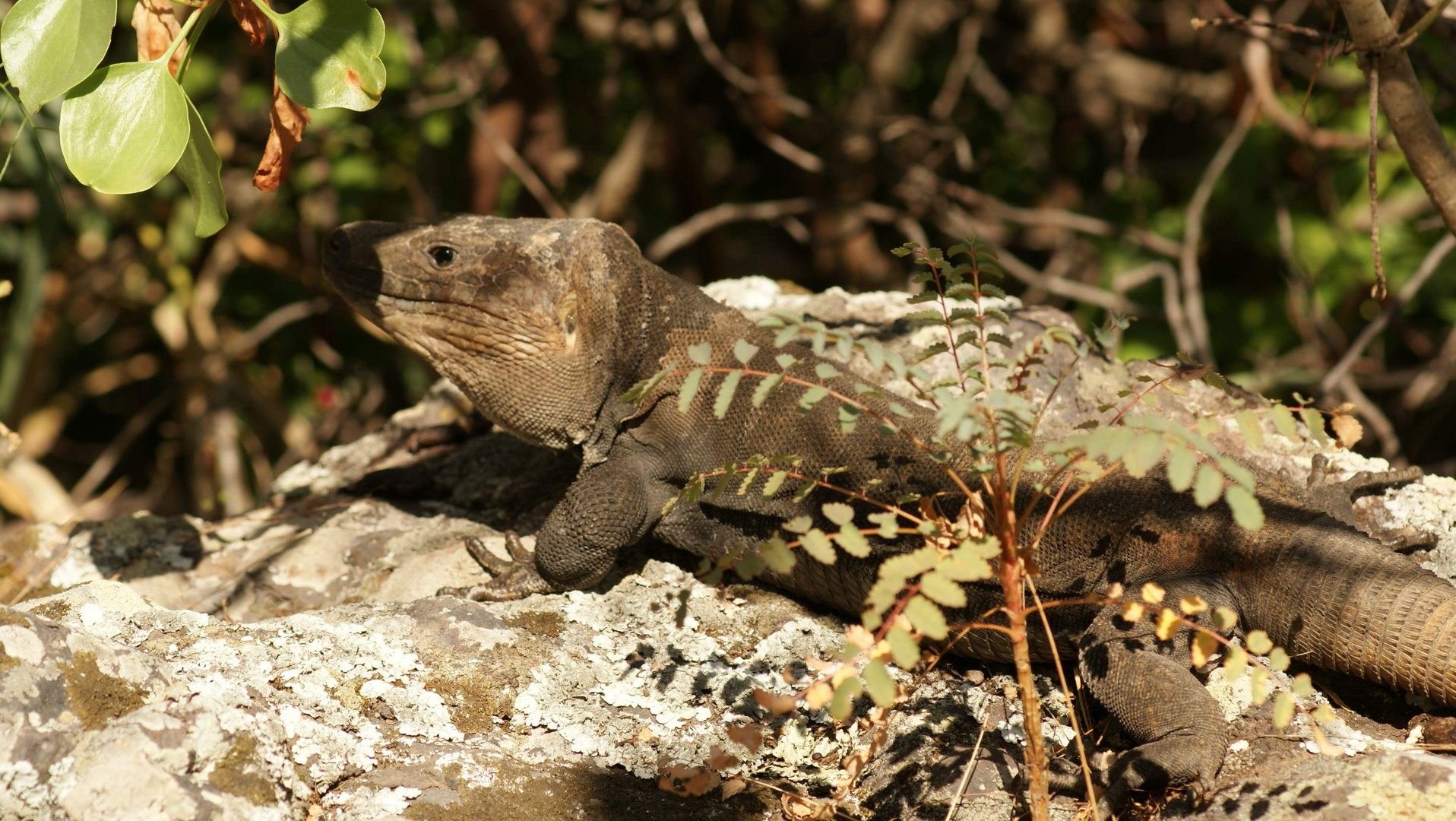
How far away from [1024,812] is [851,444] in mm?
1149

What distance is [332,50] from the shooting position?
274cm

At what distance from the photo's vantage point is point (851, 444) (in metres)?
3.64

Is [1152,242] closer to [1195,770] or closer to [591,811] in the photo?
[1195,770]

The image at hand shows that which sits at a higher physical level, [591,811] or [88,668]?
[88,668]

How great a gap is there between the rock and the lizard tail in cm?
17

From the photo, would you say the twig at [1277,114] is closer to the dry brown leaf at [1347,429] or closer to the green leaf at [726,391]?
the dry brown leaf at [1347,429]

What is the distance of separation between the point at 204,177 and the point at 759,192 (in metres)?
5.97

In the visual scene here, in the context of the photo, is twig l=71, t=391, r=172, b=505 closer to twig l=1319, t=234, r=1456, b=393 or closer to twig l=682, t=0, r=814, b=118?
twig l=682, t=0, r=814, b=118

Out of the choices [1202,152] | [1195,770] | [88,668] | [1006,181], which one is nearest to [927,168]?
[1006,181]

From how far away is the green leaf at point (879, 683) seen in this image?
7.22ft

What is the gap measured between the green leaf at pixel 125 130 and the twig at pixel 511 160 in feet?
13.1

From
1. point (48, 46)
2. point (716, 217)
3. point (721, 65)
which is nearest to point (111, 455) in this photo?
point (716, 217)

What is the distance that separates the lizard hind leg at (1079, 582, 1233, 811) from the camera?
114 inches

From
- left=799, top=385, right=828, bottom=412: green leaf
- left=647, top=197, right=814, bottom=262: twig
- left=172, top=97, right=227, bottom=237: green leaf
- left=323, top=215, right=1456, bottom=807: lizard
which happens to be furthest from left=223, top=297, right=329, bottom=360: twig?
left=799, top=385, right=828, bottom=412: green leaf
